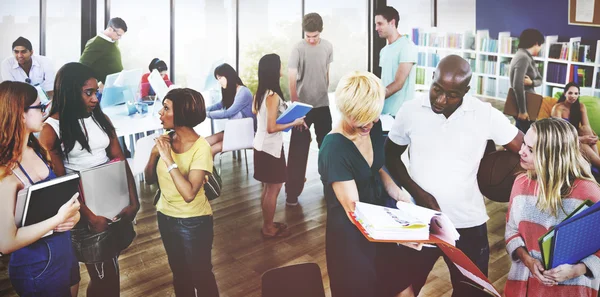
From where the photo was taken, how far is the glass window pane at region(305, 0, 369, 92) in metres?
5.71

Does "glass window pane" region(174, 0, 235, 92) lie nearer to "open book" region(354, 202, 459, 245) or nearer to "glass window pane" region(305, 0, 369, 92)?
"glass window pane" region(305, 0, 369, 92)

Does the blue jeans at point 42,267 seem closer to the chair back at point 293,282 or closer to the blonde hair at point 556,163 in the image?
the chair back at point 293,282

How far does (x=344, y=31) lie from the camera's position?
5.96m

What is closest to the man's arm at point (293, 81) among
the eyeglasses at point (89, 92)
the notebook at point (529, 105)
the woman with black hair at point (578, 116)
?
the notebook at point (529, 105)

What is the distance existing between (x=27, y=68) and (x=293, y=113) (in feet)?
6.87

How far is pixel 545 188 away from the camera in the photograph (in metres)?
2.81

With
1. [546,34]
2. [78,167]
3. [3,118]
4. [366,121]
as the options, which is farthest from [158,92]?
[546,34]

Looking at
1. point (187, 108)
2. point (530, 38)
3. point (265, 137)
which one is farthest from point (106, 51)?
point (530, 38)

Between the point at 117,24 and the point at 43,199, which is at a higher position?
the point at 117,24

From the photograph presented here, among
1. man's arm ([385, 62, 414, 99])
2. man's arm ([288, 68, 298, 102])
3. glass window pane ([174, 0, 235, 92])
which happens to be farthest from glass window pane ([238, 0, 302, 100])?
man's arm ([385, 62, 414, 99])

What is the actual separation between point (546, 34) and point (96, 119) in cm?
439

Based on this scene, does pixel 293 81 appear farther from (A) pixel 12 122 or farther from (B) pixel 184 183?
(A) pixel 12 122

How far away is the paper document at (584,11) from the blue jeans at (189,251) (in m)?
3.97

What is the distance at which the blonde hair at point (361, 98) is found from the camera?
8.89 feet
